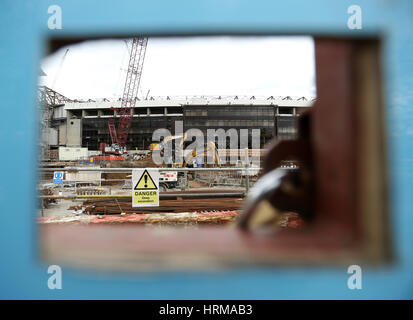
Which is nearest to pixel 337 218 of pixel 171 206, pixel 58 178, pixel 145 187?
pixel 145 187

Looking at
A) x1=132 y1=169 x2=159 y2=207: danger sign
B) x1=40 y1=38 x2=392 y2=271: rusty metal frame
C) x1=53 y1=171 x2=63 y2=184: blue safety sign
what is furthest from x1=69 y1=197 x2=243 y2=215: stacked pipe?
x1=40 y1=38 x2=392 y2=271: rusty metal frame

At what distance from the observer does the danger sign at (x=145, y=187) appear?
3.54 m

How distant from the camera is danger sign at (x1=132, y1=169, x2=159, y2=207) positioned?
3.54 m

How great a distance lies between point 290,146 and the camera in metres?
0.81

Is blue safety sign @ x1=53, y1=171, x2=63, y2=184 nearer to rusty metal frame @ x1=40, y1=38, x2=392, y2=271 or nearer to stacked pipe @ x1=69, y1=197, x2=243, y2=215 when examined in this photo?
stacked pipe @ x1=69, y1=197, x2=243, y2=215

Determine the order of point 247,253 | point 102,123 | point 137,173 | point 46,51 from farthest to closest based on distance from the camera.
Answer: point 102,123 → point 137,173 → point 46,51 → point 247,253

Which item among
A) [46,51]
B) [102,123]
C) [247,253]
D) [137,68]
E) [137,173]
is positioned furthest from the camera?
[102,123]

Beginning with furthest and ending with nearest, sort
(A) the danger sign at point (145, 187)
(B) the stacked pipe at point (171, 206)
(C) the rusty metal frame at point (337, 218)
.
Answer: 1. (B) the stacked pipe at point (171, 206)
2. (A) the danger sign at point (145, 187)
3. (C) the rusty metal frame at point (337, 218)

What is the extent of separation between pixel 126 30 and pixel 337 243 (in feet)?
2.82

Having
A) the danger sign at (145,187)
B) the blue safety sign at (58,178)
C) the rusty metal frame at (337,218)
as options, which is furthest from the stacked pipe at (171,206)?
the rusty metal frame at (337,218)

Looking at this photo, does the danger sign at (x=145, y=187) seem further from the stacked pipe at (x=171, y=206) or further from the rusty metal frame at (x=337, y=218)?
the rusty metal frame at (x=337, y=218)

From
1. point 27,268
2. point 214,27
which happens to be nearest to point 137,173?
point 27,268

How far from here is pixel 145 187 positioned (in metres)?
3.63

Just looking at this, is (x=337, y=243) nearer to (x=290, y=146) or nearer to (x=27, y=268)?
(x=290, y=146)
